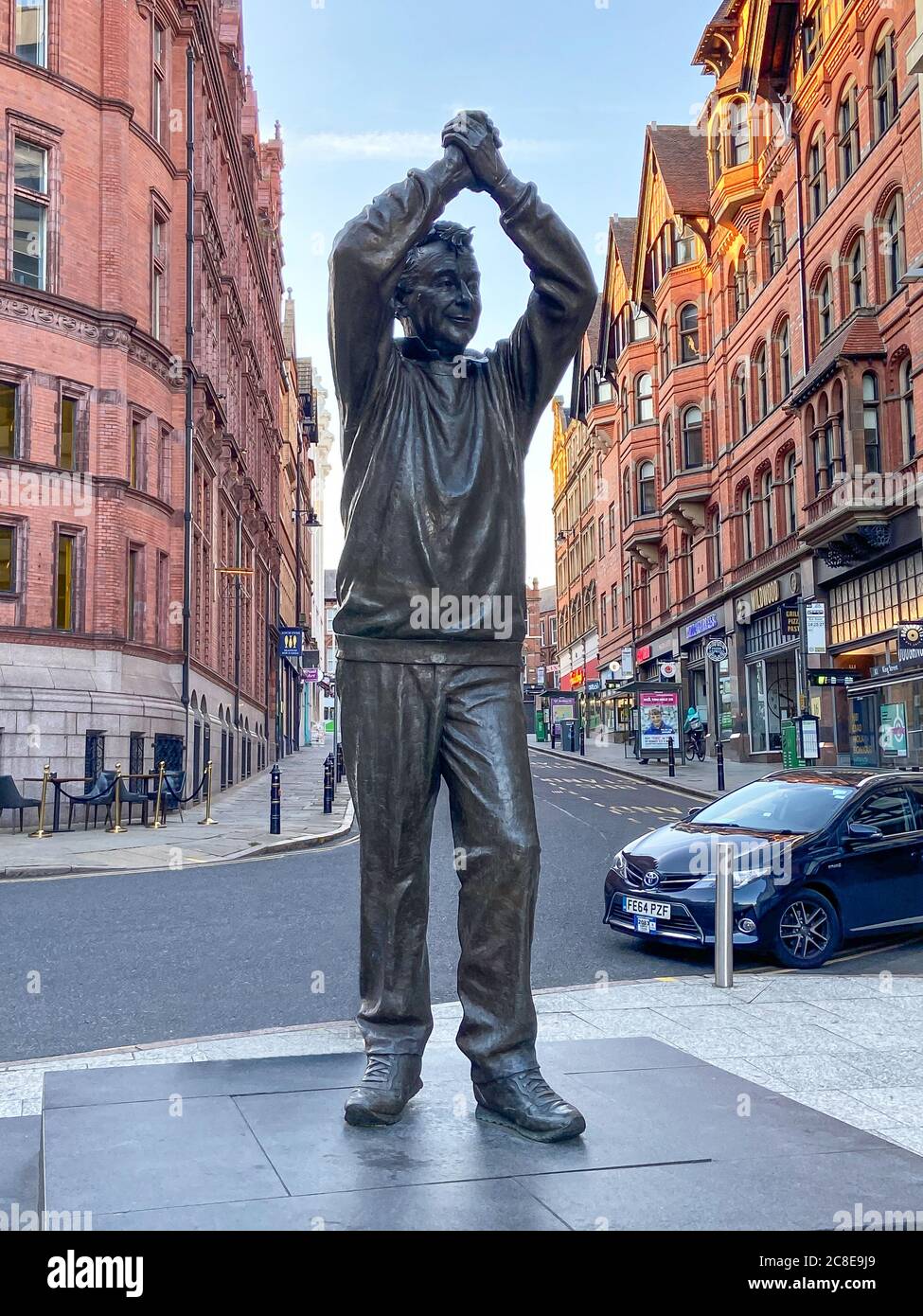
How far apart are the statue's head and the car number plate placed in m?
6.60

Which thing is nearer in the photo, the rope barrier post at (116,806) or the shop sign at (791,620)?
the rope barrier post at (116,806)

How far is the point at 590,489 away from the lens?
75.5 meters

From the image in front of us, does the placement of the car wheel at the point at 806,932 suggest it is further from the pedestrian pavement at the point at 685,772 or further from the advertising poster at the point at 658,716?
the advertising poster at the point at 658,716

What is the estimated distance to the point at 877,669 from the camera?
1005 inches

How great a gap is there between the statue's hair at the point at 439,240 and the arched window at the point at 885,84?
26.6 m

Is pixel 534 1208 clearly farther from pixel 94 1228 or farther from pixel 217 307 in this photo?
pixel 217 307

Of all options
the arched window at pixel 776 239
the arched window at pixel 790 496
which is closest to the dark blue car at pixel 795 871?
the arched window at pixel 790 496

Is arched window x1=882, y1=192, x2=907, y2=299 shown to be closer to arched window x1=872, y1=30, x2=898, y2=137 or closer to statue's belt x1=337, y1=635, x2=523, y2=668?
arched window x1=872, y1=30, x2=898, y2=137

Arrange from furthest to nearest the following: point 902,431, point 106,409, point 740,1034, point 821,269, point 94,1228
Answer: point 821,269 < point 902,431 < point 106,409 < point 740,1034 < point 94,1228

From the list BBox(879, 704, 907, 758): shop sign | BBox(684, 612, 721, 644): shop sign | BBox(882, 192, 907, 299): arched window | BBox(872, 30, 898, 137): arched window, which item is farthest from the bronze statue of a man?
BBox(684, 612, 721, 644): shop sign

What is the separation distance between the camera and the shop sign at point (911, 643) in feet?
67.8

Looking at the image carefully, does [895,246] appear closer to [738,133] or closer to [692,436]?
[738,133]

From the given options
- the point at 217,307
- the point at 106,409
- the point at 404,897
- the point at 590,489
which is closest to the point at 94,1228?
the point at 404,897

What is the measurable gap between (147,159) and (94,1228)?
26.3 meters
